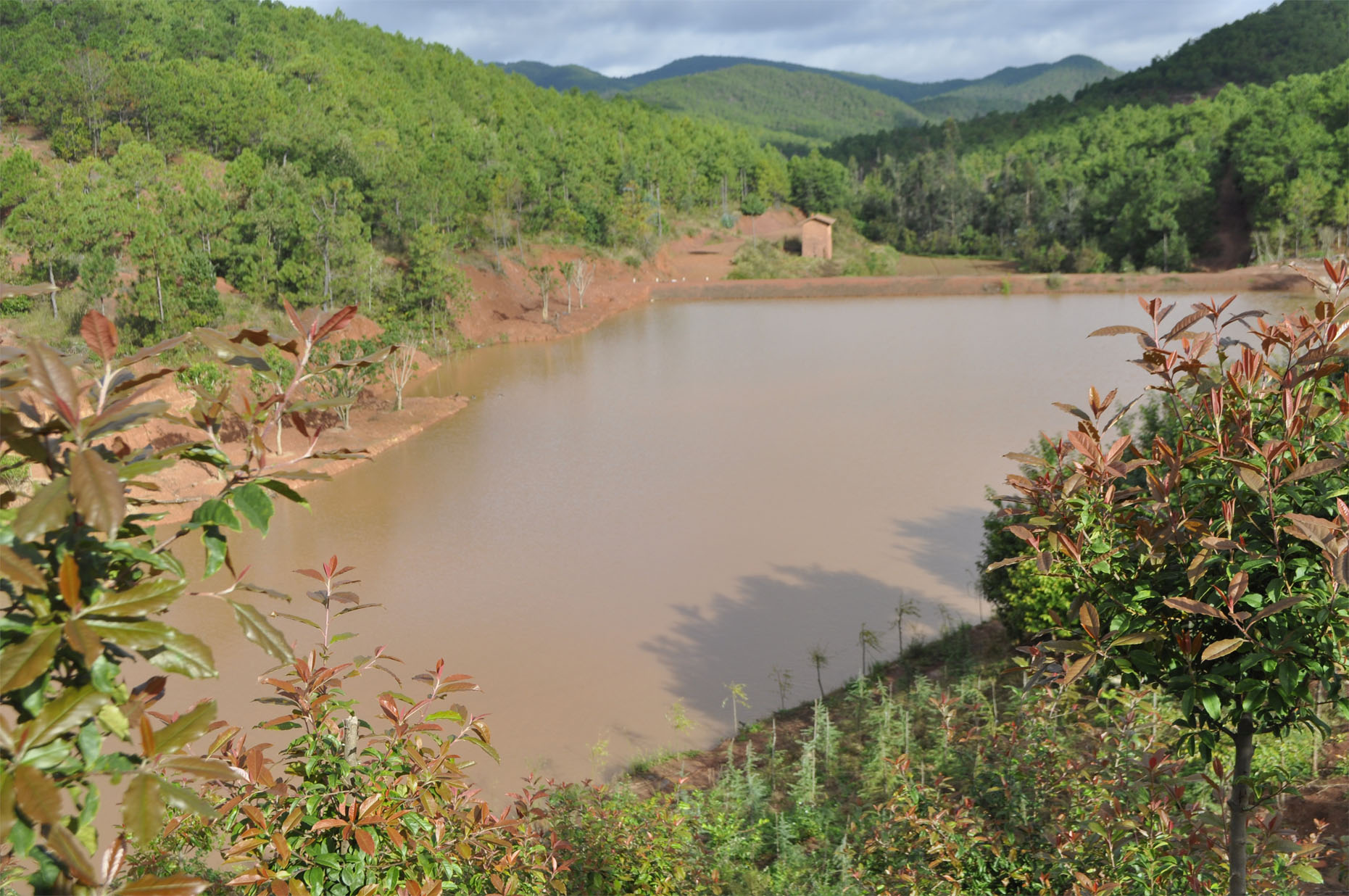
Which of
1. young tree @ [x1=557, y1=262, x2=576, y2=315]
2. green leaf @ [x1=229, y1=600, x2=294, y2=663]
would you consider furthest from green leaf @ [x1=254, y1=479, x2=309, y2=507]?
young tree @ [x1=557, y1=262, x2=576, y2=315]

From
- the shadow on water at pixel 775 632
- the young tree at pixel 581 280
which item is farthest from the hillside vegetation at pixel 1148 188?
the shadow on water at pixel 775 632

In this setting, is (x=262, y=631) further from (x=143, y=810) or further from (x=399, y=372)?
(x=399, y=372)

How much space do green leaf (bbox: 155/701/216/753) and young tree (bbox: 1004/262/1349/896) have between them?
1472 millimetres

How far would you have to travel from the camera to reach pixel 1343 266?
224cm

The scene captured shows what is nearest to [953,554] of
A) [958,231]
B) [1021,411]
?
[1021,411]

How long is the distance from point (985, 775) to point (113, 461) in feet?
13.2

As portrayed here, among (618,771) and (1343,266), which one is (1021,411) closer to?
(618,771)

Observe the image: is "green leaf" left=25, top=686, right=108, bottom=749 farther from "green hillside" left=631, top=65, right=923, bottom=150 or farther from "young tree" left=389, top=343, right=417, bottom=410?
"green hillside" left=631, top=65, right=923, bottom=150

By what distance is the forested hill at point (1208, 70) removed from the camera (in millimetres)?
63438

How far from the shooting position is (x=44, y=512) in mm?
1077

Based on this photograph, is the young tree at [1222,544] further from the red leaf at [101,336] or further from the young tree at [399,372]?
the young tree at [399,372]

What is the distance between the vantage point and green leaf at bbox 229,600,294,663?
133 cm

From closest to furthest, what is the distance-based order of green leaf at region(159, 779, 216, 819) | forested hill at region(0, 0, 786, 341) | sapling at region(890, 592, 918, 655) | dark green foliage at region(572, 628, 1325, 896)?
green leaf at region(159, 779, 216, 819) → dark green foliage at region(572, 628, 1325, 896) → sapling at region(890, 592, 918, 655) → forested hill at region(0, 0, 786, 341)

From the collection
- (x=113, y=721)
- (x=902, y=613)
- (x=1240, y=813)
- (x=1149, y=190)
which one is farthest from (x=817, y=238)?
(x=113, y=721)
